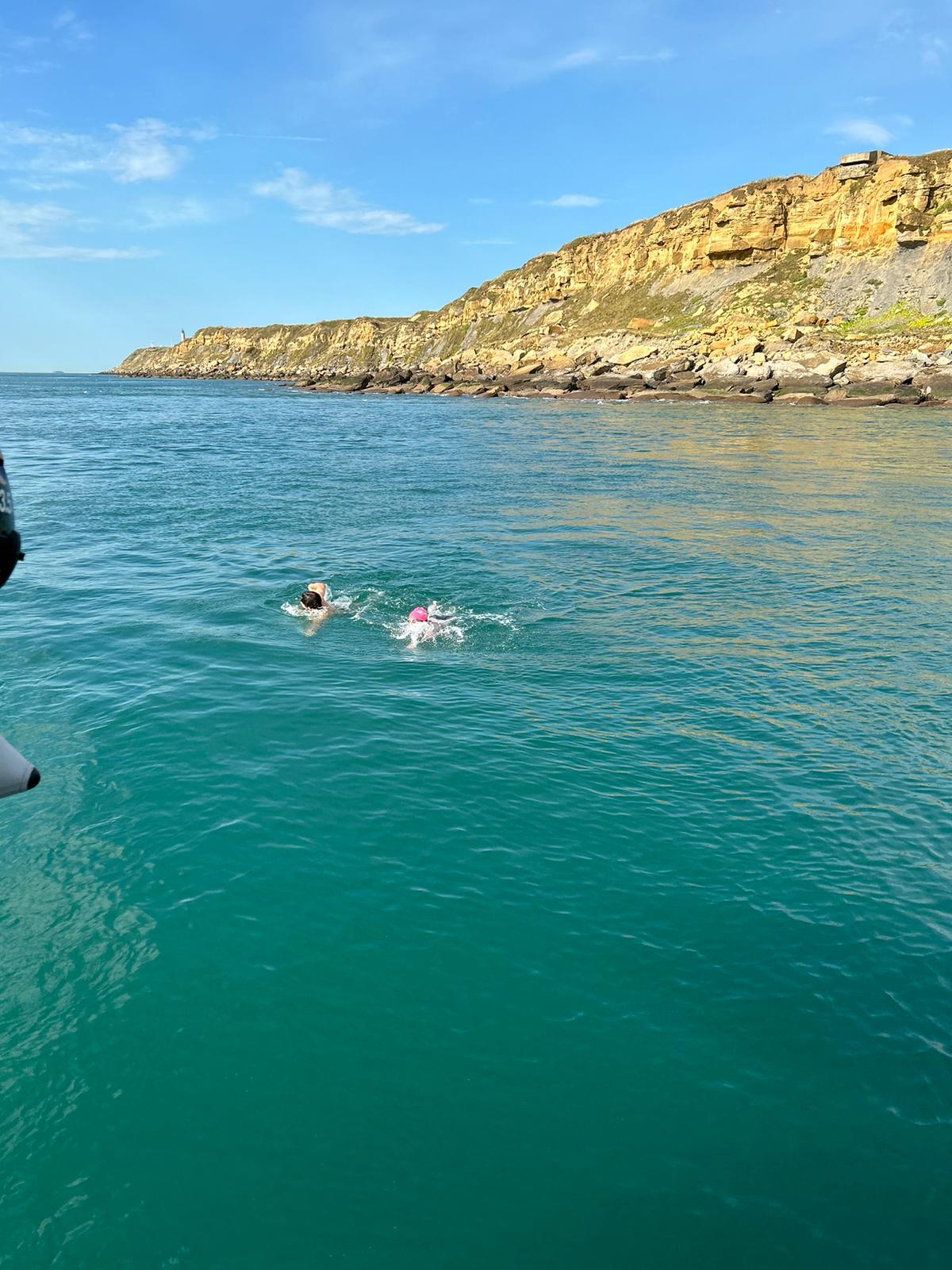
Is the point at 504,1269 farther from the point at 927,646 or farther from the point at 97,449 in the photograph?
the point at 97,449

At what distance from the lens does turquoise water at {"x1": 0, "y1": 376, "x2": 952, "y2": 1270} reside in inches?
263

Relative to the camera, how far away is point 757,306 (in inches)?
4894

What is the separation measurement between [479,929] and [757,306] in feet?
435

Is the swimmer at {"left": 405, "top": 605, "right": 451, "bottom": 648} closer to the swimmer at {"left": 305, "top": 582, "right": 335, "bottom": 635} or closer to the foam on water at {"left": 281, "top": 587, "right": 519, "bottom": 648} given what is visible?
the foam on water at {"left": 281, "top": 587, "right": 519, "bottom": 648}

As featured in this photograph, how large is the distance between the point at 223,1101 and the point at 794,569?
23.0 m

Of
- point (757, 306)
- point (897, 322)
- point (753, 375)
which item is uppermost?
point (757, 306)

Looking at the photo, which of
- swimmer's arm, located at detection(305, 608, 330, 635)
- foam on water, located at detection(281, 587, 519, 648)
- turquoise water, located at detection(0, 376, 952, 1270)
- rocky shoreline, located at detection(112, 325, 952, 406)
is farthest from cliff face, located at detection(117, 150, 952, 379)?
turquoise water, located at detection(0, 376, 952, 1270)

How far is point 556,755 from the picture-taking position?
13820mm

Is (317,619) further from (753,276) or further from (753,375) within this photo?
(753,276)

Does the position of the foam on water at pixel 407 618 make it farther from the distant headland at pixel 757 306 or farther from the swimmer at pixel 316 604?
the distant headland at pixel 757 306

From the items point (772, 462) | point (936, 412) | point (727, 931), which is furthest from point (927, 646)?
point (936, 412)

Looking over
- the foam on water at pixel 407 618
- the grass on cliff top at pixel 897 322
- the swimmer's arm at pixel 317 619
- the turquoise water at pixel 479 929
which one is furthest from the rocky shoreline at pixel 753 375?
the swimmer's arm at pixel 317 619

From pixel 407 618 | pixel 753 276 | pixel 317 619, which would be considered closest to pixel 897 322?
pixel 753 276

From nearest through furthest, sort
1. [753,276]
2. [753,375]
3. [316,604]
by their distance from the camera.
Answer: [316,604] < [753,375] < [753,276]
